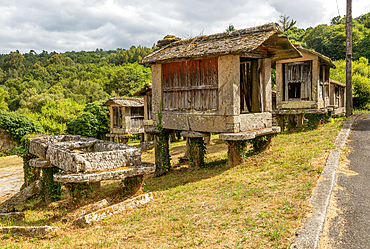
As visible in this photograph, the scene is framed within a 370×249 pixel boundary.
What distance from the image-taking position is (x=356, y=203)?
4.95 meters

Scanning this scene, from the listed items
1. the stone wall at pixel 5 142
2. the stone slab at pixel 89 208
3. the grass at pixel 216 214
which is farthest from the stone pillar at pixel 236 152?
the stone wall at pixel 5 142

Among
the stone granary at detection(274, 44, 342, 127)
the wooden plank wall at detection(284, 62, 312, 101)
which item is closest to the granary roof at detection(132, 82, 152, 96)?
the stone granary at detection(274, 44, 342, 127)

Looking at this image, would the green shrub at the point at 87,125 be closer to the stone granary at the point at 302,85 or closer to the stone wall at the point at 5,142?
the stone wall at the point at 5,142

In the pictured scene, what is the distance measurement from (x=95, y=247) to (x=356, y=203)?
4872 millimetres

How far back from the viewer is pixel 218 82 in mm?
8469

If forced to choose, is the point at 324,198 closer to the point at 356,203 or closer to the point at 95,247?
the point at 356,203

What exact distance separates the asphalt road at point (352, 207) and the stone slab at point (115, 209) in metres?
4.24

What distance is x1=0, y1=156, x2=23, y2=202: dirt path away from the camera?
11.1 m

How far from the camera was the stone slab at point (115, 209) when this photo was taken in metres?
5.62

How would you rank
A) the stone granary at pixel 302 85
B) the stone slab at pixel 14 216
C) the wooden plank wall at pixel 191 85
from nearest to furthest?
1. the stone slab at pixel 14 216
2. the wooden plank wall at pixel 191 85
3. the stone granary at pixel 302 85

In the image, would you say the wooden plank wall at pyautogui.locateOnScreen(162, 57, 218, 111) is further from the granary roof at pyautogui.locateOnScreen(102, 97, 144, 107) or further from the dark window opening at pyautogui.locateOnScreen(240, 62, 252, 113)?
the granary roof at pyautogui.locateOnScreen(102, 97, 144, 107)

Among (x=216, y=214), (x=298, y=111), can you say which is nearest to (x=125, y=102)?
(x=298, y=111)

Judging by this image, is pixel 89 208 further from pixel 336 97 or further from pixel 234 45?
pixel 336 97

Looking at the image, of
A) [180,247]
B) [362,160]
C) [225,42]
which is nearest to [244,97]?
[225,42]
